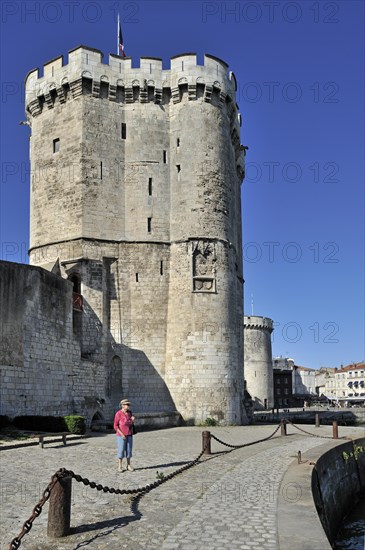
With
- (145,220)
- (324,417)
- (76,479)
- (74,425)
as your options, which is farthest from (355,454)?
(324,417)

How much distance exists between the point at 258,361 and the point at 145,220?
36109mm

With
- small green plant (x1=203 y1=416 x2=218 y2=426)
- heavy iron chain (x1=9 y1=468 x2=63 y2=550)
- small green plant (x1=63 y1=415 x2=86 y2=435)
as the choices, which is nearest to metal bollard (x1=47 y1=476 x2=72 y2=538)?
heavy iron chain (x1=9 y1=468 x2=63 y2=550)

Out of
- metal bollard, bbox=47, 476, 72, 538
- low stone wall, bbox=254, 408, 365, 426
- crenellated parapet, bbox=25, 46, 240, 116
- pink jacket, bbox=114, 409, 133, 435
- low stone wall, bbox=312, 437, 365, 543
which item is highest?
crenellated parapet, bbox=25, 46, 240, 116

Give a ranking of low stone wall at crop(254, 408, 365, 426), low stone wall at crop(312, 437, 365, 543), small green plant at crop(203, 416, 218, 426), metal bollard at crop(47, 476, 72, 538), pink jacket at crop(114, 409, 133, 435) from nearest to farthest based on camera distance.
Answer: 1. metal bollard at crop(47, 476, 72, 538)
2. pink jacket at crop(114, 409, 133, 435)
3. low stone wall at crop(312, 437, 365, 543)
4. small green plant at crop(203, 416, 218, 426)
5. low stone wall at crop(254, 408, 365, 426)

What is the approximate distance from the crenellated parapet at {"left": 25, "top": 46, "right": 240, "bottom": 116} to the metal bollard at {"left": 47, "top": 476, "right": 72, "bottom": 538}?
83.4 feet

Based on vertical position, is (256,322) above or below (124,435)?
above

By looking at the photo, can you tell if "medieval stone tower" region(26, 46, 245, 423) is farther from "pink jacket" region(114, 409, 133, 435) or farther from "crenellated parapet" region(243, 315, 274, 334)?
"crenellated parapet" region(243, 315, 274, 334)

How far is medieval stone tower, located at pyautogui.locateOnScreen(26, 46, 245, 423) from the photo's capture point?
27.5 meters

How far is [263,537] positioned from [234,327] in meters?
22.3

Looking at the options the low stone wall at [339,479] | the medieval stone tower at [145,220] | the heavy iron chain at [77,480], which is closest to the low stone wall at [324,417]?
the medieval stone tower at [145,220]

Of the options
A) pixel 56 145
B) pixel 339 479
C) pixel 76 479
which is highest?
pixel 56 145

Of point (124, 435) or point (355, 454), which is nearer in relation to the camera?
point (124, 435)

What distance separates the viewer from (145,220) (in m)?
29.0

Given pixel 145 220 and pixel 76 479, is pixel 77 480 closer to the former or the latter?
pixel 76 479
